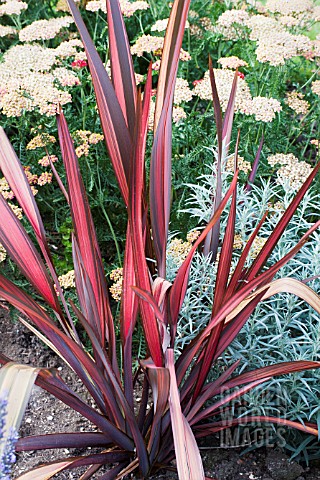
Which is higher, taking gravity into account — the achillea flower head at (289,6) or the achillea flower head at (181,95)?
the achillea flower head at (289,6)

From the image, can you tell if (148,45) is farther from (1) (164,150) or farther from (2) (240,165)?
(1) (164,150)

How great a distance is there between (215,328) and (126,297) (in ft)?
0.81

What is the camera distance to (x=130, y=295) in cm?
150

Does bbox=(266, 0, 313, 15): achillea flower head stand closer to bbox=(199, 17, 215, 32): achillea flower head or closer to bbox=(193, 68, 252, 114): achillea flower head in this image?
bbox=(199, 17, 215, 32): achillea flower head

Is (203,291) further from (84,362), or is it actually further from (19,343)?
(19,343)

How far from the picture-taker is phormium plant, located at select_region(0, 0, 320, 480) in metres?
1.33

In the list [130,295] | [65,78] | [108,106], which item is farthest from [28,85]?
[130,295]

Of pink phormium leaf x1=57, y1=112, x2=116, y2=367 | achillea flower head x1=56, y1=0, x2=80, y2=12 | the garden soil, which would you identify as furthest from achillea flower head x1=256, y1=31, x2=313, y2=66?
the garden soil

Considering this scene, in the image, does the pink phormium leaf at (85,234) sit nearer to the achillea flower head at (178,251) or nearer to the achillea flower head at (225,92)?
the achillea flower head at (178,251)

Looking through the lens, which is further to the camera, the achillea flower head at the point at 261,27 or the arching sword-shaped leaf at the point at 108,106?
the achillea flower head at the point at 261,27

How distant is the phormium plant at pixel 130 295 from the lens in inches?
52.3

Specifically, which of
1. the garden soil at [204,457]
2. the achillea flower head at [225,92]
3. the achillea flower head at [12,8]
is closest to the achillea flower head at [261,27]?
the achillea flower head at [225,92]

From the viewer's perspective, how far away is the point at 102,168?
2.22 m

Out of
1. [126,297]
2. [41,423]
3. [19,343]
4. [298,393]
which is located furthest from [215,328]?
[19,343]
